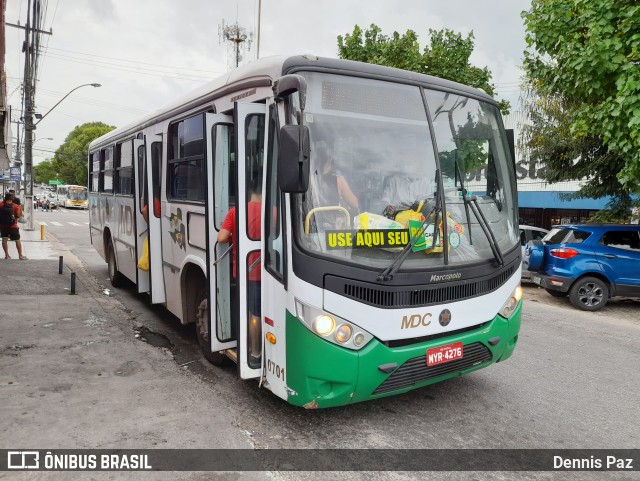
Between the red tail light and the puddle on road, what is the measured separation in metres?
7.27

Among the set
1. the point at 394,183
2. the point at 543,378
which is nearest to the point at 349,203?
the point at 394,183

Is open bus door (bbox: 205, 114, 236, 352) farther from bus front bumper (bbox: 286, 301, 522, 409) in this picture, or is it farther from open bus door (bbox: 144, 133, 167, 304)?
open bus door (bbox: 144, 133, 167, 304)

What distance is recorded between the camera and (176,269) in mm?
5871

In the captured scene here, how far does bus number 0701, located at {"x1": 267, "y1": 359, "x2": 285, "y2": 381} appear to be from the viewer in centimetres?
373

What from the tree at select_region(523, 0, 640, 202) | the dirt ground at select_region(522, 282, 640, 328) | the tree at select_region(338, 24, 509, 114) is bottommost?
the dirt ground at select_region(522, 282, 640, 328)

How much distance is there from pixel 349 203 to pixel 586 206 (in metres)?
18.4

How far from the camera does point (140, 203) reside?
715 centimetres

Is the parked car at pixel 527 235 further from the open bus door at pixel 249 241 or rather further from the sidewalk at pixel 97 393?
the open bus door at pixel 249 241

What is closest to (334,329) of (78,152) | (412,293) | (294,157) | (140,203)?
(412,293)

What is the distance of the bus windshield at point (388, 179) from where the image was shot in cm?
357

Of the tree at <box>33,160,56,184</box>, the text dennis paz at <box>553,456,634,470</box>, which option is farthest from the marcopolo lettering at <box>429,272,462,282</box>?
the tree at <box>33,160,56,184</box>

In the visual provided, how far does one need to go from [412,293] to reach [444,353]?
60cm

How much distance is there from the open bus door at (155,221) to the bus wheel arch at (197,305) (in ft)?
3.43

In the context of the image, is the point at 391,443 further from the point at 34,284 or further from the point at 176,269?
the point at 34,284
